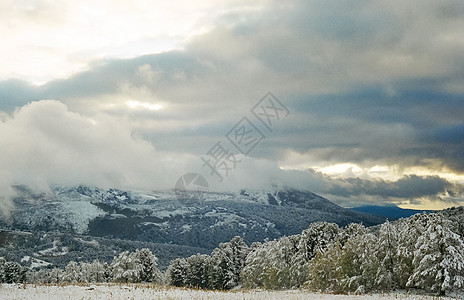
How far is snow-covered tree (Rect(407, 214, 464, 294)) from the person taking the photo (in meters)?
42.9

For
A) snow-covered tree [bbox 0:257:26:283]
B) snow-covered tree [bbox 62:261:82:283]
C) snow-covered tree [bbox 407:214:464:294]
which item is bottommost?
snow-covered tree [bbox 62:261:82:283]

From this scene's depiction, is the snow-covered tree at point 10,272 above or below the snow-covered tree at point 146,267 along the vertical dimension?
below

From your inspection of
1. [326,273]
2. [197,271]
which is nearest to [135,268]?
[197,271]

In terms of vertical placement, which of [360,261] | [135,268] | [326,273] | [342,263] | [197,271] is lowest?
[197,271]

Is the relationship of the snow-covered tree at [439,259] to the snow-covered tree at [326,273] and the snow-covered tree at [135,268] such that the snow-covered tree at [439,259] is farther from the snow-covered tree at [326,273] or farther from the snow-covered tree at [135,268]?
the snow-covered tree at [135,268]

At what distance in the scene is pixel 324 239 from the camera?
8262 centimetres

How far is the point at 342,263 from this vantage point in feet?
195

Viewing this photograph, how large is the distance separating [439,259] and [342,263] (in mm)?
17306

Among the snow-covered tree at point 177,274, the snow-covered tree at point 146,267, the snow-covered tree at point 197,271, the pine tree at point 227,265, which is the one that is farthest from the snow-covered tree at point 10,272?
the pine tree at point 227,265

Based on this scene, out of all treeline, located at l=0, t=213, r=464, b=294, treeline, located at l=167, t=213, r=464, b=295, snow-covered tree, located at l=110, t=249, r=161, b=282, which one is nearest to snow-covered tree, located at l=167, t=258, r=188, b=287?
treeline, located at l=0, t=213, r=464, b=294

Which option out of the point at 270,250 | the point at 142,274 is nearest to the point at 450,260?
the point at 270,250

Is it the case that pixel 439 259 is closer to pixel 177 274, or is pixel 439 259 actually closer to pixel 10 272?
pixel 177 274

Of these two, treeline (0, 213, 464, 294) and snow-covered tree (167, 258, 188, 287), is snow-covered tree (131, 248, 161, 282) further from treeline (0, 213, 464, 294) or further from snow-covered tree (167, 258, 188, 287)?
snow-covered tree (167, 258, 188, 287)

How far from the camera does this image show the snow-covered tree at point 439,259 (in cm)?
4287
